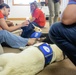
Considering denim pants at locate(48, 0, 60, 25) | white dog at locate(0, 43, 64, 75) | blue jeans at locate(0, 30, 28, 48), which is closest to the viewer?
white dog at locate(0, 43, 64, 75)

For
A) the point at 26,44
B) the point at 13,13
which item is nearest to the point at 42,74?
the point at 26,44

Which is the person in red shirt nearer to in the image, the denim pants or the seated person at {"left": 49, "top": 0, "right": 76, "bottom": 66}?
the denim pants

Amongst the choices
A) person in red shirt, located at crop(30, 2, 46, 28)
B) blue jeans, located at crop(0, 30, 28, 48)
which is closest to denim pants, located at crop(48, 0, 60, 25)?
person in red shirt, located at crop(30, 2, 46, 28)

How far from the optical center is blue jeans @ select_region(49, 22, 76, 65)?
1136 mm

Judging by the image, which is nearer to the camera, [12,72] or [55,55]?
[12,72]

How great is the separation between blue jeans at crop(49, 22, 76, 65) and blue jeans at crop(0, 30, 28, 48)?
91cm

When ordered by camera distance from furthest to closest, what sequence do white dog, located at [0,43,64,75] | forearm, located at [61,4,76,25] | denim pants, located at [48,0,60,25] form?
denim pants, located at [48,0,60,25] → white dog, located at [0,43,64,75] → forearm, located at [61,4,76,25]

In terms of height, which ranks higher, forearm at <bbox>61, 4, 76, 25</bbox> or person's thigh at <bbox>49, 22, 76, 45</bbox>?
forearm at <bbox>61, 4, 76, 25</bbox>

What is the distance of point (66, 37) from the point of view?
1.15 metres

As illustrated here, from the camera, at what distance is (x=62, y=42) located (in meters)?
1.18

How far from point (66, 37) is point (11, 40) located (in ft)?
3.37

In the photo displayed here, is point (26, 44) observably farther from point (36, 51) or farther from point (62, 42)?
point (62, 42)

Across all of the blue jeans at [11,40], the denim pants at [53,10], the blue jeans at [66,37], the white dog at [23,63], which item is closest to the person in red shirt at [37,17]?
the denim pants at [53,10]

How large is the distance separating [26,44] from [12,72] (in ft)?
3.10
